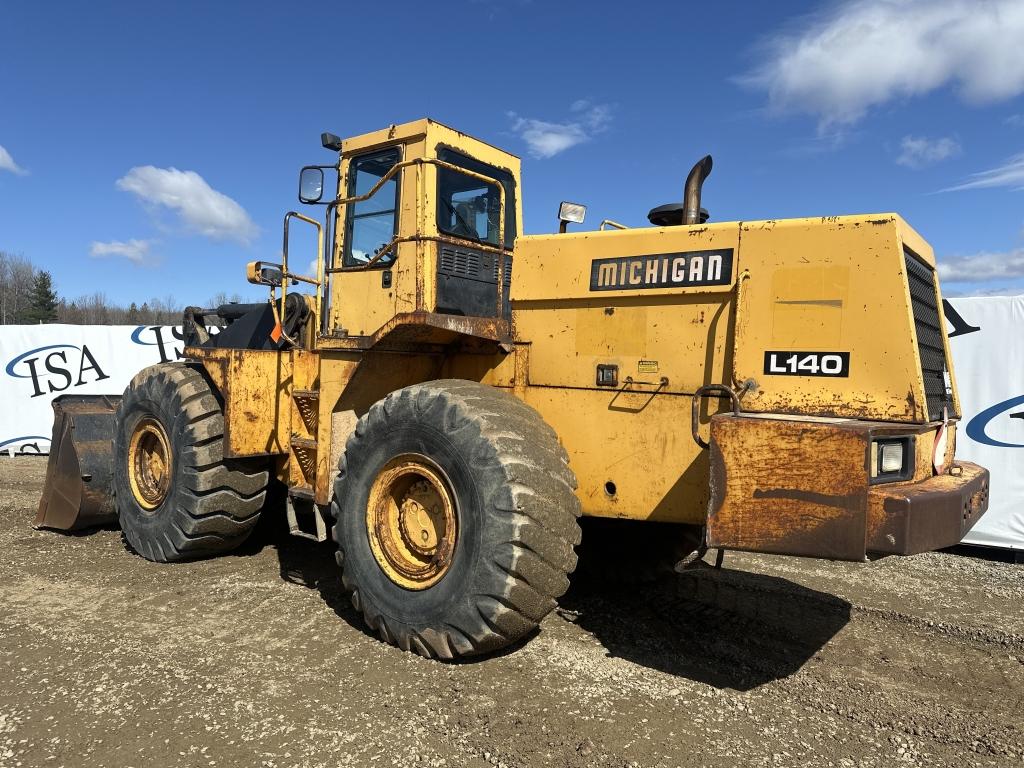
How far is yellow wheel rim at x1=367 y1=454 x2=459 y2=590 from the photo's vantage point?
13.5 feet

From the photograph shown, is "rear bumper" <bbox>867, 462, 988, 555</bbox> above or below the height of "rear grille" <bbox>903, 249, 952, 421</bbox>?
below

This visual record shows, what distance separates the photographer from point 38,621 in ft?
14.9

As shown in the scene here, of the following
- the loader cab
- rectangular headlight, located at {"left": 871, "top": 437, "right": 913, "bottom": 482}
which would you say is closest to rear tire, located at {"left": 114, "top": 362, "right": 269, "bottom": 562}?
the loader cab

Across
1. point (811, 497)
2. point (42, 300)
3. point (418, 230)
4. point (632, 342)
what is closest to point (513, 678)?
point (811, 497)

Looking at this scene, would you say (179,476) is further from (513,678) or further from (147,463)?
(513,678)

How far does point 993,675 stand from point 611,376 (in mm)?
2736

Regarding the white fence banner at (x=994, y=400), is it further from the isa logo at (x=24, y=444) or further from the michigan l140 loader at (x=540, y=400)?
the isa logo at (x=24, y=444)

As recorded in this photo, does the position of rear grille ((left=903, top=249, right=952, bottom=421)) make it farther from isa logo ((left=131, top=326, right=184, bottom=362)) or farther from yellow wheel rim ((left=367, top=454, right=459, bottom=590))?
isa logo ((left=131, top=326, right=184, bottom=362))

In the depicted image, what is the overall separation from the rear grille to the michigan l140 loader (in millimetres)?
28

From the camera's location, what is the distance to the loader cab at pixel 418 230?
5055 millimetres

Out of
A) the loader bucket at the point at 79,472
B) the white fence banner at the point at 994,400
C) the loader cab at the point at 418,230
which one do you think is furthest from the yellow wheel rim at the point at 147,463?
the white fence banner at the point at 994,400

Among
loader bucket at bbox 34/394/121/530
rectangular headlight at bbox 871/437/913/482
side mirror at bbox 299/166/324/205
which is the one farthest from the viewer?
loader bucket at bbox 34/394/121/530

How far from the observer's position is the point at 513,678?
12.5ft

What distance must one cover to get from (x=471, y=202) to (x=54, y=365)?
35.5 ft
